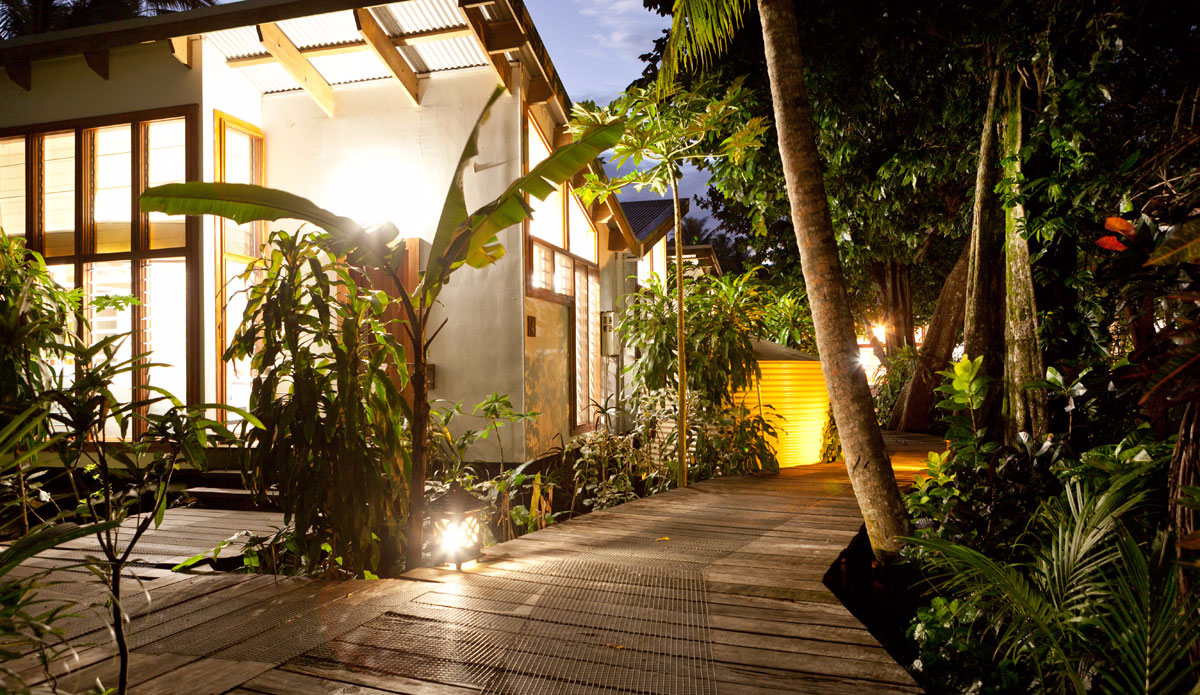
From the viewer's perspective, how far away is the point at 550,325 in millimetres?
8320

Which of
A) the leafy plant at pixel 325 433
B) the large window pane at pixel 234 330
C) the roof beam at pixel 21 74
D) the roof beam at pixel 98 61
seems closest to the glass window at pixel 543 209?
the large window pane at pixel 234 330

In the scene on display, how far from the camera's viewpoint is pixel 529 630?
9.09ft

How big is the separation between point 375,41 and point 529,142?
6.12 feet

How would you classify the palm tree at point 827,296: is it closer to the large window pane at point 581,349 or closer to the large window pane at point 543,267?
the large window pane at point 543,267

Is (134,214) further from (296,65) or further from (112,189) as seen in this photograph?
(296,65)

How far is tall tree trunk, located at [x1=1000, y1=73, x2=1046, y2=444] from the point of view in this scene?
4312mm

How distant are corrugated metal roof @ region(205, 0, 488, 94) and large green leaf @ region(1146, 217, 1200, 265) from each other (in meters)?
6.03

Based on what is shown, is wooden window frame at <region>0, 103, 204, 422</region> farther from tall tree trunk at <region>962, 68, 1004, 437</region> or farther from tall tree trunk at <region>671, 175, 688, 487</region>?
tall tree trunk at <region>962, 68, 1004, 437</region>

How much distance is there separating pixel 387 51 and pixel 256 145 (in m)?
2.23

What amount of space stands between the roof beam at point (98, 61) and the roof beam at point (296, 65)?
1923mm

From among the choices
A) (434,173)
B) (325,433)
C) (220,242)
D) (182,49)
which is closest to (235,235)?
(220,242)

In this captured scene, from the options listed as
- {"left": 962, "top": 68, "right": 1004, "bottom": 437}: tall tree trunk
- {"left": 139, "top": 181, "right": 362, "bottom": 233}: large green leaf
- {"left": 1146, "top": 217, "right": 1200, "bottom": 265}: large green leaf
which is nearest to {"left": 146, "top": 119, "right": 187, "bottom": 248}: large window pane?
{"left": 139, "top": 181, "right": 362, "bottom": 233}: large green leaf

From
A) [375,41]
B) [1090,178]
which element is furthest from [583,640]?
[375,41]

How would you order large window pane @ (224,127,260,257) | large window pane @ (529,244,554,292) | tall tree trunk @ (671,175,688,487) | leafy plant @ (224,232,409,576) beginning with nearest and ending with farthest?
1. leafy plant @ (224,232,409,576)
2. tall tree trunk @ (671,175,688,487)
3. large window pane @ (224,127,260,257)
4. large window pane @ (529,244,554,292)
